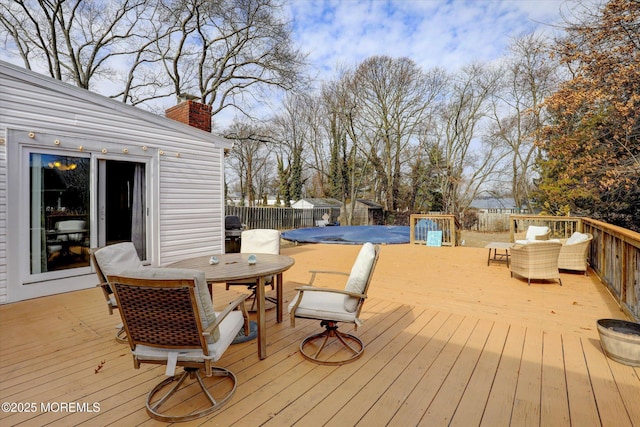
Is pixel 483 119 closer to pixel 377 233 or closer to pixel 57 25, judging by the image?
pixel 377 233

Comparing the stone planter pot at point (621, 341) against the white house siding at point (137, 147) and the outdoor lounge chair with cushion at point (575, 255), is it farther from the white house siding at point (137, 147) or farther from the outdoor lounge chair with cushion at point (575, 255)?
the white house siding at point (137, 147)

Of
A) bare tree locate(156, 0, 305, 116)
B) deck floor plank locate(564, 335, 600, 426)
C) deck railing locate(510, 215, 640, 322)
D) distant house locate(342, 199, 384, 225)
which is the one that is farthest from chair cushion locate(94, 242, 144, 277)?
distant house locate(342, 199, 384, 225)

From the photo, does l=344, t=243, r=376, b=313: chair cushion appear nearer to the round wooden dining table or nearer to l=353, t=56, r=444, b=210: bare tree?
the round wooden dining table

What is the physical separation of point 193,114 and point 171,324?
222 inches

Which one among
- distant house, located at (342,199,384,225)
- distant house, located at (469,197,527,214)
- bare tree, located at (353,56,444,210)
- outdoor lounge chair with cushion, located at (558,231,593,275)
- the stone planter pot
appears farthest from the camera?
distant house, located at (342,199,384,225)

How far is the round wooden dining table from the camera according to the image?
2.54 meters

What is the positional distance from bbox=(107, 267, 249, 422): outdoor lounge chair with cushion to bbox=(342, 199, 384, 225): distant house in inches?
749

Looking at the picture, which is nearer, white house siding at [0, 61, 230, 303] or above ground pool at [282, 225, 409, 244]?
white house siding at [0, 61, 230, 303]

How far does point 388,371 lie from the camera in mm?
2432

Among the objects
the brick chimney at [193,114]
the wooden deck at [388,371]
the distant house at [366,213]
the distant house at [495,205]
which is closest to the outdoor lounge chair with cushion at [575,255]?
the wooden deck at [388,371]

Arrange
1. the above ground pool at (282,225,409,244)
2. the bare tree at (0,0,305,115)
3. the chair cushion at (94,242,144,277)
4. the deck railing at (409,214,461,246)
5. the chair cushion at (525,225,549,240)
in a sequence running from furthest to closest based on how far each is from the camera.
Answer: the above ground pool at (282,225,409,244) < the bare tree at (0,0,305,115) < the deck railing at (409,214,461,246) < the chair cushion at (525,225,549,240) < the chair cushion at (94,242,144,277)

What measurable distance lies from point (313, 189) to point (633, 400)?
91.2ft

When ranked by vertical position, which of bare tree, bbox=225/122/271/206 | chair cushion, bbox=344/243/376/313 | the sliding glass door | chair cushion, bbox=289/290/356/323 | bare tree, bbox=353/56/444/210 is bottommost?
→ chair cushion, bbox=289/290/356/323

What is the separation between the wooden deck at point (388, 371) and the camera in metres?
A: 1.93
